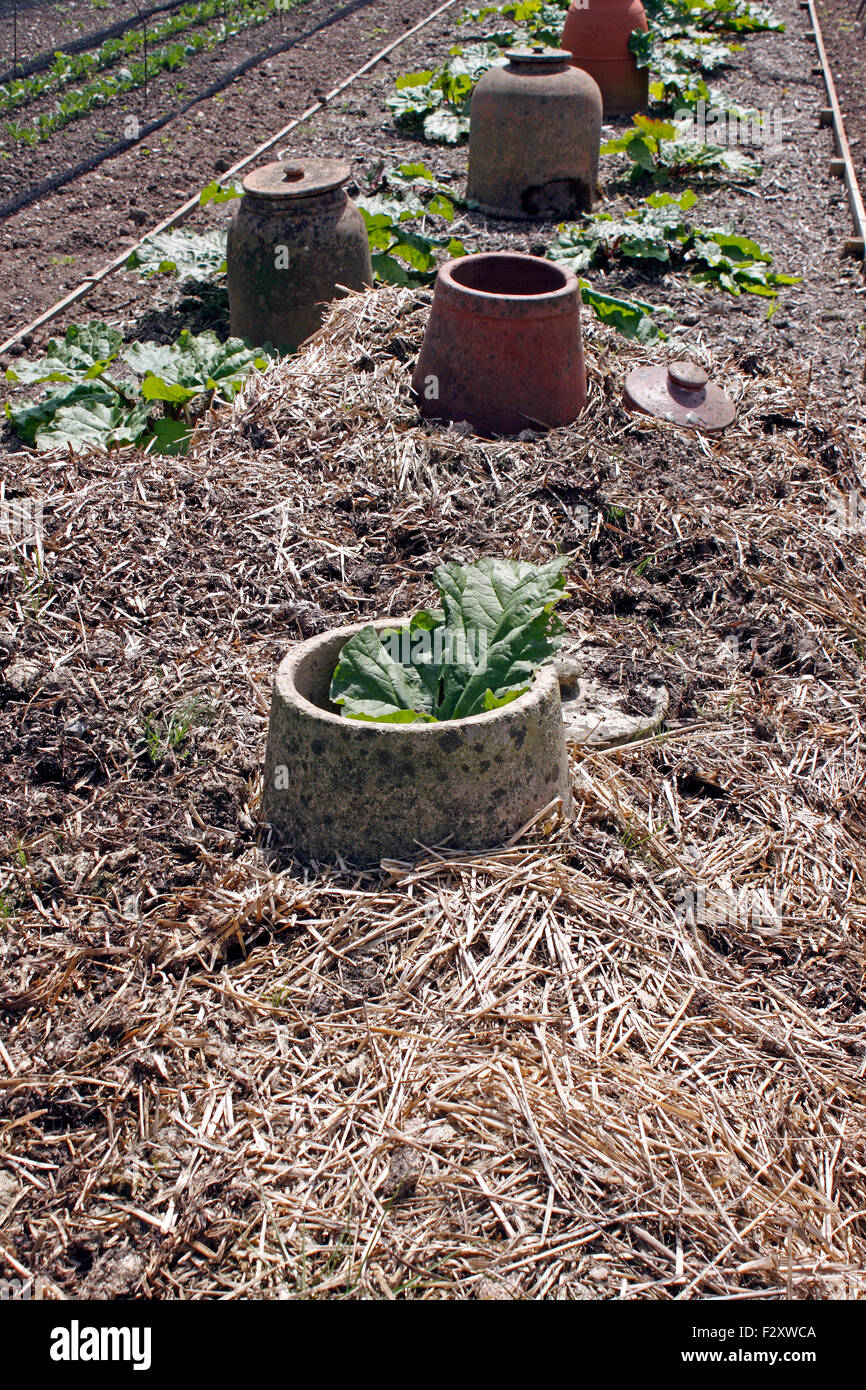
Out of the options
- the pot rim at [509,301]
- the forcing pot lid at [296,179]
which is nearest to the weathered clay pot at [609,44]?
the forcing pot lid at [296,179]

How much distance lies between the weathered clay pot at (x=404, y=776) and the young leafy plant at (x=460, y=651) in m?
0.11

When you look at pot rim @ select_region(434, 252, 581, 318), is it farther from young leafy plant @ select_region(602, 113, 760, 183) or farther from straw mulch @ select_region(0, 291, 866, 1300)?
young leafy plant @ select_region(602, 113, 760, 183)

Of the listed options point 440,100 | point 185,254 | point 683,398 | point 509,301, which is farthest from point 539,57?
point 509,301

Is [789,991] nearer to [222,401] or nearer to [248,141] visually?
[222,401]

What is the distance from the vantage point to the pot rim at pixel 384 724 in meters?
2.41

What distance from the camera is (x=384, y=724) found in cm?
243

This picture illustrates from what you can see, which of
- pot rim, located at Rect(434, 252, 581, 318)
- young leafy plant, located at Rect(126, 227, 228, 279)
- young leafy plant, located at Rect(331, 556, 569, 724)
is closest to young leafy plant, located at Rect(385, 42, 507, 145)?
young leafy plant, located at Rect(126, 227, 228, 279)

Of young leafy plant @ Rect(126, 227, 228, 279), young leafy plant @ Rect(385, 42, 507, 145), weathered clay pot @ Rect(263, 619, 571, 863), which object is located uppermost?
young leafy plant @ Rect(385, 42, 507, 145)

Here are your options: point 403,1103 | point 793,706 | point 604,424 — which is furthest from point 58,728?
point 604,424

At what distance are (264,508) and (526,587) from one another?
1.48m

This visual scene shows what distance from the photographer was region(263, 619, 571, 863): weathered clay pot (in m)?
2.43

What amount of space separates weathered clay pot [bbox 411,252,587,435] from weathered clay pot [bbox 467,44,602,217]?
3.39 meters

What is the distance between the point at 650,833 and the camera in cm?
276

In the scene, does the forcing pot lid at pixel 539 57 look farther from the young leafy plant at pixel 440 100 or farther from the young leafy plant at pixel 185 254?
the young leafy plant at pixel 185 254
